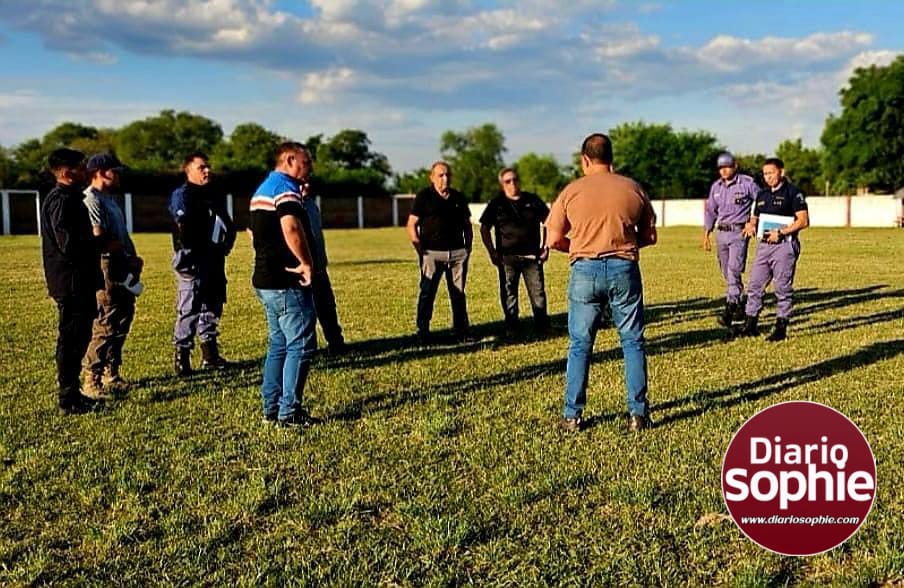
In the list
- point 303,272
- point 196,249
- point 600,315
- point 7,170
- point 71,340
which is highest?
point 7,170

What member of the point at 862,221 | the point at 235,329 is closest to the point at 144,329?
the point at 235,329

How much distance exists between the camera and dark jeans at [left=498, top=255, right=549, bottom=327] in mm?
9664

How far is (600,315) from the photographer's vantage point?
579 centimetres

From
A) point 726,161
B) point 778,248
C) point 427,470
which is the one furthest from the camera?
point 726,161

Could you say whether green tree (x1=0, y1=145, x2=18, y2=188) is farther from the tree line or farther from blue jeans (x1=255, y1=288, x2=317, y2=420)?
blue jeans (x1=255, y1=288, x2=317, y2=420)

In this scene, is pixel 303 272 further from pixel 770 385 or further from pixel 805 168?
pixel 805 168

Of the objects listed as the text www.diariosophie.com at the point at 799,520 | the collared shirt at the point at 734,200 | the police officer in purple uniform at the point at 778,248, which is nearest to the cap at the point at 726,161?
the collared shirt at the point at 734,200

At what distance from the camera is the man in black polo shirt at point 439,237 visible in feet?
30.1

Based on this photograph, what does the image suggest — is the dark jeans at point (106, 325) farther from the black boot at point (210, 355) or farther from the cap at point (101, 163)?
the black boot at point (210, 355)

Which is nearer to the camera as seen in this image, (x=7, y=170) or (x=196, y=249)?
(x=196, y=249)

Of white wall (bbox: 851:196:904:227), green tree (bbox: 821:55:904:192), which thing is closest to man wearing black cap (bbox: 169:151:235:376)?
white wall (bbox: 851:196:904:227)

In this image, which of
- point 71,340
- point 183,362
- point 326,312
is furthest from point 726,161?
point 71,340

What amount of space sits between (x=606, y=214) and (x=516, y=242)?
4.08m

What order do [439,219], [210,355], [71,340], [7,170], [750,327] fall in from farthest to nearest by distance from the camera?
[7,170], [750,327], [439,219], [210,355], [71,340]
